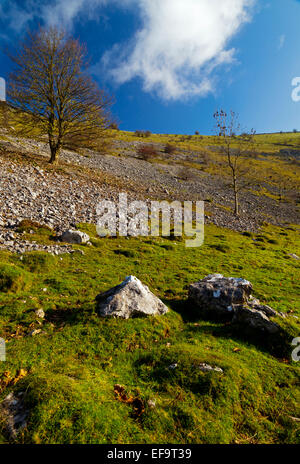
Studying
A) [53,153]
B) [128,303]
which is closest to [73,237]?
[128,303]

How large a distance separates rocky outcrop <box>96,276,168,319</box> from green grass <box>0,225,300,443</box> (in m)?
0.26

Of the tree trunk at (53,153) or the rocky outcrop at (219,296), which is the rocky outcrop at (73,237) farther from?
the tree trunk at (53,153)

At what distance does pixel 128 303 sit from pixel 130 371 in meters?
1.96

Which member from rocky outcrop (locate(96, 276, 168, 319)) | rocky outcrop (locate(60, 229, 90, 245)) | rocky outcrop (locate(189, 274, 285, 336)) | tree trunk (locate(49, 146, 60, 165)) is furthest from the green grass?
tree trunk (locate(49, 146, 60, 165))

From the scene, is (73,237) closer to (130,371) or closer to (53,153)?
(130,371)

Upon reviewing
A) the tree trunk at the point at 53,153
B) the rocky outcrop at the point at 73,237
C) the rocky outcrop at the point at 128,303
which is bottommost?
the rocky outcrop at the point at 128,303

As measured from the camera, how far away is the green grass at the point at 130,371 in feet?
11.0

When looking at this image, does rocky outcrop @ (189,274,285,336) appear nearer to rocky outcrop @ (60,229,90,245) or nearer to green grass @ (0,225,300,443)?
green grass @ (0,225,300,443)

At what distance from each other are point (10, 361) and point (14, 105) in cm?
2493

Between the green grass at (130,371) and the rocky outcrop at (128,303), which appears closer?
the green grass at (130,371)

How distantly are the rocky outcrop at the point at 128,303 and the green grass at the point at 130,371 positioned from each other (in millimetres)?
258

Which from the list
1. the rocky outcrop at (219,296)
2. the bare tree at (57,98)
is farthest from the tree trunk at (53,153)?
the rocky outcrop at (219,296)
